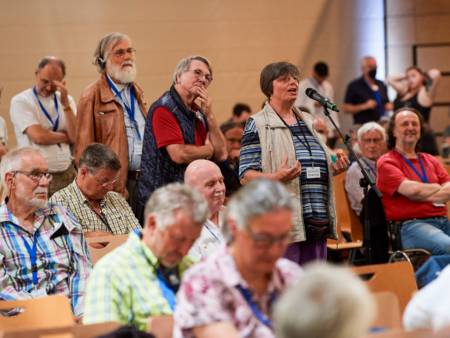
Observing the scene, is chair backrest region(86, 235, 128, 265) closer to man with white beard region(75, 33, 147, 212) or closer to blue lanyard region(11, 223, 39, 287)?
blue lanyard region(11, 223, 39, 287)

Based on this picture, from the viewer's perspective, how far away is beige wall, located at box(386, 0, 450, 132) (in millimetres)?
11086

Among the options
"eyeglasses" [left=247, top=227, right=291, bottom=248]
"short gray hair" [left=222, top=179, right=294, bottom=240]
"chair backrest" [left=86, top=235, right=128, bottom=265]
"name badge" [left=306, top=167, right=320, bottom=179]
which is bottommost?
"chair backrest" [left=86, top=235, right=128, bottom=265]

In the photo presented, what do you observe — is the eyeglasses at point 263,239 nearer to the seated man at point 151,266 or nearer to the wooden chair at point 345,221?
the seated man at point 151,266

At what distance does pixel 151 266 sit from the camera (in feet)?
10.8

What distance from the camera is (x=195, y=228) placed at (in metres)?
3.18

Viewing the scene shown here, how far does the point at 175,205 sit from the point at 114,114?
2.68m

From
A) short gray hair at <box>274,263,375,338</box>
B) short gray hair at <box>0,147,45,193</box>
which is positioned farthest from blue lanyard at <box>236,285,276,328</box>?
short gray hair at <box>0,147,45,193</box>

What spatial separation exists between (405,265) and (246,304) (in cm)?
110

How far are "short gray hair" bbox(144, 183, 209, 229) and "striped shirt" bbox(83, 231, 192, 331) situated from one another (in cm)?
17

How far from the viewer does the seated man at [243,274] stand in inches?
108

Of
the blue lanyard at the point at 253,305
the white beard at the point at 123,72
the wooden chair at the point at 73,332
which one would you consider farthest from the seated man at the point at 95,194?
the blue lanyard at the point at 253,305

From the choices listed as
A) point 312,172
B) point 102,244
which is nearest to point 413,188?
point 312,172

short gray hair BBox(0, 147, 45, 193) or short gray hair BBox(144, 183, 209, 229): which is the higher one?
short gray hair BBox(0, 147, 45, 193)

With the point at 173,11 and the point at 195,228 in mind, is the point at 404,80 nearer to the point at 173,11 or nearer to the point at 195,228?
the point at 173,11
